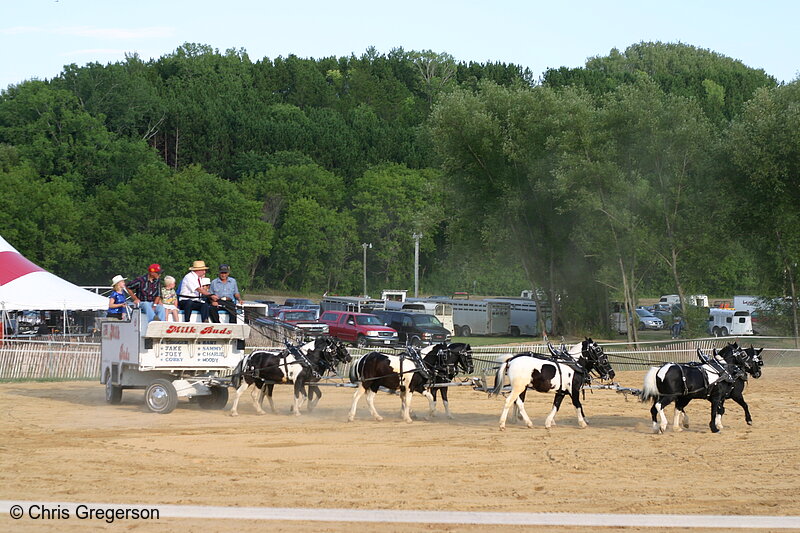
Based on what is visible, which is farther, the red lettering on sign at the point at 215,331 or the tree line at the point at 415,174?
the tree line at the point at 415,174

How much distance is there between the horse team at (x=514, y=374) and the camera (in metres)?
17.5

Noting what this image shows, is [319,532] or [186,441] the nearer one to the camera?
[319,532]

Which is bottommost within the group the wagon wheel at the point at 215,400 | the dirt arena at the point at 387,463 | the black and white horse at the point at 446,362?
the dirt arena at the point at 387,463

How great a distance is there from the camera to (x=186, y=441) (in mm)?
15656

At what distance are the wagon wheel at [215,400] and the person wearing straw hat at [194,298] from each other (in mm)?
1893

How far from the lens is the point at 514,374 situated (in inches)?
700

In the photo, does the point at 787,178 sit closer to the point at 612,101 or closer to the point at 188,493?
the point at 612,101

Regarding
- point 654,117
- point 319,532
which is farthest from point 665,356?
point 319,532

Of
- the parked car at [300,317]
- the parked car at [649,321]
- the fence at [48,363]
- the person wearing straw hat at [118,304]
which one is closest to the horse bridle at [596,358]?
the person wearing straw hat at [118,304]

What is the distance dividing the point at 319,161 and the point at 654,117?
64385 millimetres

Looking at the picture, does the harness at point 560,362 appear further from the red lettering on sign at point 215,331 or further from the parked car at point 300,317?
the parked car at point 300,317

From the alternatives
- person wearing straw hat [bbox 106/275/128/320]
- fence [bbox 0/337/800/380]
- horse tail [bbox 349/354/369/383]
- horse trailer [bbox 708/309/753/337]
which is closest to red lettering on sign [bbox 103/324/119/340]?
person wearing straw hat [bbox 106/275/128/320]

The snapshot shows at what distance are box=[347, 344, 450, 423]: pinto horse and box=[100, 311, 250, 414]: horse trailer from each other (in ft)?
8.80

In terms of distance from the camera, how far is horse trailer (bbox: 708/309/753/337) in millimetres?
57125
